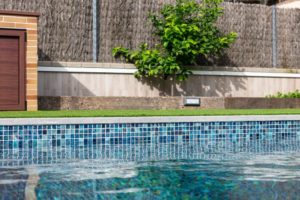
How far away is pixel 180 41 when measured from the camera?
1304 centimetres

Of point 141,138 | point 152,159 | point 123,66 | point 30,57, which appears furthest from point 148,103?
point 152,159

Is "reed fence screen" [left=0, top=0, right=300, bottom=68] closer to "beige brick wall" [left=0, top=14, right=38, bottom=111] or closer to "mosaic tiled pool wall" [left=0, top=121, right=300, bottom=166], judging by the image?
"beige brick wall" [left=0, top=14, right=38, bottom=111]

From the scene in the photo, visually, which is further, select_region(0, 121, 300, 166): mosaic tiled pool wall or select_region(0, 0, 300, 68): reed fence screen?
select_region(0, 0, 300, 68): reed fence screen

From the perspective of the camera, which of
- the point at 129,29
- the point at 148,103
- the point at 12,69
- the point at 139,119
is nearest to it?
the point at 139,119

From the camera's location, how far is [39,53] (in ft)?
39.6

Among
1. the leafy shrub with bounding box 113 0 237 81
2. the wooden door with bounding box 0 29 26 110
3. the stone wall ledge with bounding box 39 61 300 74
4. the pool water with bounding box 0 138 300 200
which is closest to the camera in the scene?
the pool water with bounding box 0 138 300 200

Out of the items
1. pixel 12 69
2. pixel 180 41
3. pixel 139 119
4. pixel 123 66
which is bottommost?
pixel 139 119

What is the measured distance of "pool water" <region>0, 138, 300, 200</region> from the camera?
160 inches

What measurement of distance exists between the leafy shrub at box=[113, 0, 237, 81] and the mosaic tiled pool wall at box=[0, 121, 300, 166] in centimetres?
428

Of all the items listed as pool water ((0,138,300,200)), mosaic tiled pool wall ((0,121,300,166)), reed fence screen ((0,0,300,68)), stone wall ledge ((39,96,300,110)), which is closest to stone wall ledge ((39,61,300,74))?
reed fence screen ((0,0,300,68))

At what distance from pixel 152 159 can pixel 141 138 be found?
6.08ft

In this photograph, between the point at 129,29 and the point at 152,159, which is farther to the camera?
the point at 129,29

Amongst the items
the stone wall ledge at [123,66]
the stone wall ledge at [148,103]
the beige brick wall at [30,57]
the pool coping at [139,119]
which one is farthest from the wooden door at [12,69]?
the pool coping at [139,119]

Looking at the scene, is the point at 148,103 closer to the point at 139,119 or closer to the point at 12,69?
the point at 12,69
